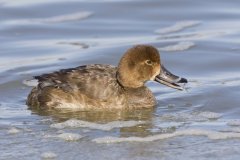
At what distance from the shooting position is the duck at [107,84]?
10875 millimetres

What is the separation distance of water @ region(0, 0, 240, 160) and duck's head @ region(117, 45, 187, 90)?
13.5 inches

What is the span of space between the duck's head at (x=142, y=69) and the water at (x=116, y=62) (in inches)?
13.5

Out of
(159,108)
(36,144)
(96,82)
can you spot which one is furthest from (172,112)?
(36,144)

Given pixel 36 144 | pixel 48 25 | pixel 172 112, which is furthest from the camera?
pixel 48 25

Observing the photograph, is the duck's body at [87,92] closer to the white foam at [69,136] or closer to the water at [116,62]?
the water at [116,62]

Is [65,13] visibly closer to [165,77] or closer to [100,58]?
[100,58]

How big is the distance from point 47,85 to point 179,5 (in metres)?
6.07

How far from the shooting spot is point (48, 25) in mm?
15484

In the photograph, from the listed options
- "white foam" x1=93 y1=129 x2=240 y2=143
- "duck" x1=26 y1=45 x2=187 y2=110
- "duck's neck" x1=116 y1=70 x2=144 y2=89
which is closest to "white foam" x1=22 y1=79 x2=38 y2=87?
"duck" x1=26 y1=45 x2=187 y2=110

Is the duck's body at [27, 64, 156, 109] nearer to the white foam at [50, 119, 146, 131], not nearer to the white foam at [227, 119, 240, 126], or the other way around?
the white foam at [50, 119, 146, 131]

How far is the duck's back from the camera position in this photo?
1088cm

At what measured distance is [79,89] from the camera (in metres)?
10.9

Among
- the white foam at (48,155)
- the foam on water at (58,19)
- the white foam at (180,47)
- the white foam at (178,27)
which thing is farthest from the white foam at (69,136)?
the foam on water at (58,19)

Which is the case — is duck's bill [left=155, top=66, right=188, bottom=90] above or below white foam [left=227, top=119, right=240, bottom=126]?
above
